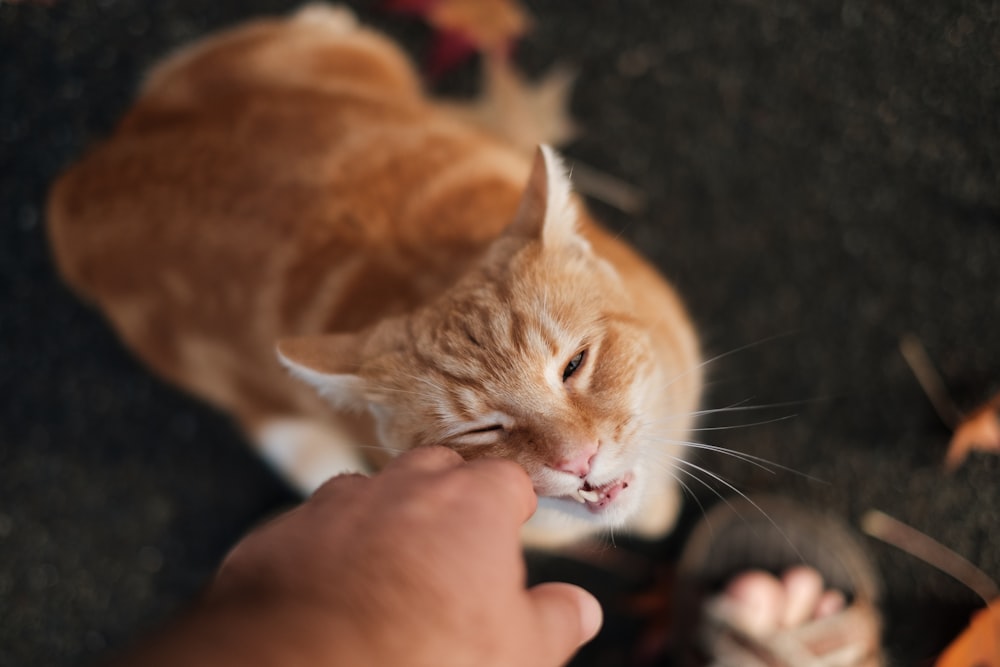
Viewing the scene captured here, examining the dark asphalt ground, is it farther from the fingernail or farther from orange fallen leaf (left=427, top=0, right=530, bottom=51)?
the fingernail

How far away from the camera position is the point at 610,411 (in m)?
1.12

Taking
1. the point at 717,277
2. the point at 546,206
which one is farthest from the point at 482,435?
the point at 717,277

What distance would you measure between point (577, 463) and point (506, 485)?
0.21 m

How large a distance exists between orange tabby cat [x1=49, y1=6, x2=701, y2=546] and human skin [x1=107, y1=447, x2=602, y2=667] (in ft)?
0.81

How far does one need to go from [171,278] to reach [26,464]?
1101 mm

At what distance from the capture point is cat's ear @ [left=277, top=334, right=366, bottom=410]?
1.11 metres

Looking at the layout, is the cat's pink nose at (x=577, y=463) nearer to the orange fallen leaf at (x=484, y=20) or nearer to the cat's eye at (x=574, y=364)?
the cat's eye at (x=574, y=364)

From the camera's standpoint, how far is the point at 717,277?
201 cm

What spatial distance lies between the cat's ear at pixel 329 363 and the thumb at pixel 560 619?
0.48 metres

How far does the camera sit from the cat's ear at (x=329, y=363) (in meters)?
1.11

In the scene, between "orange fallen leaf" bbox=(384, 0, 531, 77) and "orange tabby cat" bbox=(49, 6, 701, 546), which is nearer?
"orange tabby cat" bbox=(49, 6, 701, 546)


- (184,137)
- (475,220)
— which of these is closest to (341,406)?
(475,220)

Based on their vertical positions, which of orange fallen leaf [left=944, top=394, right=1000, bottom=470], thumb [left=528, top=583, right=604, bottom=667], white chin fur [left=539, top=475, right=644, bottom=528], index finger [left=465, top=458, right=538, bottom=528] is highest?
index finger [left=465, top=458, right=538, bottom=528]

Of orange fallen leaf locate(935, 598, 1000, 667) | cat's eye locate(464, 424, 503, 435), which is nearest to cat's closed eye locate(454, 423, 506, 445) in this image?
cat's eye locate(464, 424, 503, 435)
